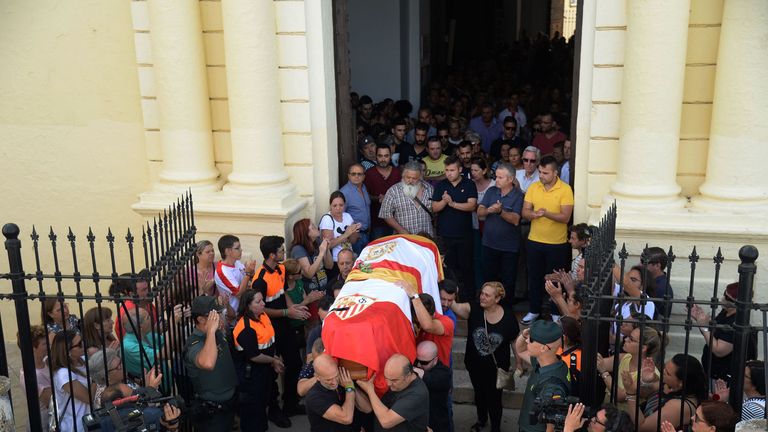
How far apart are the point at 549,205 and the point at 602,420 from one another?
9.70ft

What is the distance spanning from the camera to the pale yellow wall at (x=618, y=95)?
6.93 metres

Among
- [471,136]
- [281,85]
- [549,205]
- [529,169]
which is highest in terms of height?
[281,85]

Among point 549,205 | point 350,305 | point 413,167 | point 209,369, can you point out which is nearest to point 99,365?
point 209,369

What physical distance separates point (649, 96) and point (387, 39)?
6506mm

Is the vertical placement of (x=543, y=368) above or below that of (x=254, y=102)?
below

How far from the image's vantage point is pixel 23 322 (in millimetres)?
5352

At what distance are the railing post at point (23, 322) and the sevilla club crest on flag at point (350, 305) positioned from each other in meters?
1.90

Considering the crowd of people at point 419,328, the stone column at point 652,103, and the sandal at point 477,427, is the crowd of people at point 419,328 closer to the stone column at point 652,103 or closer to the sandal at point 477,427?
the sandal at point 477,427

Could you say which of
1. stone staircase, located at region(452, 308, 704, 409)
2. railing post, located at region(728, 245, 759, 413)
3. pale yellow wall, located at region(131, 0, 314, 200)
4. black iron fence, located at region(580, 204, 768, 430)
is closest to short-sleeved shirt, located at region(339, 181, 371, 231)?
pale yellow wall, located at region(131, 0, 314, 200)

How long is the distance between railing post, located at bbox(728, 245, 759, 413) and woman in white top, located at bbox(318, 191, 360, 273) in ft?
11.9

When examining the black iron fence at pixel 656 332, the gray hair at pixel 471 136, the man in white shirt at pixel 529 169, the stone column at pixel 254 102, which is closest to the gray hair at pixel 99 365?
the stone column at pixel 254 102

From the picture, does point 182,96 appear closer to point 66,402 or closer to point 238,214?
point 238,214

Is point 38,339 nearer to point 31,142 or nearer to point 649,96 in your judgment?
point 31,142

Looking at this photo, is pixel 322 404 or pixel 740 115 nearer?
pixel 322 404
